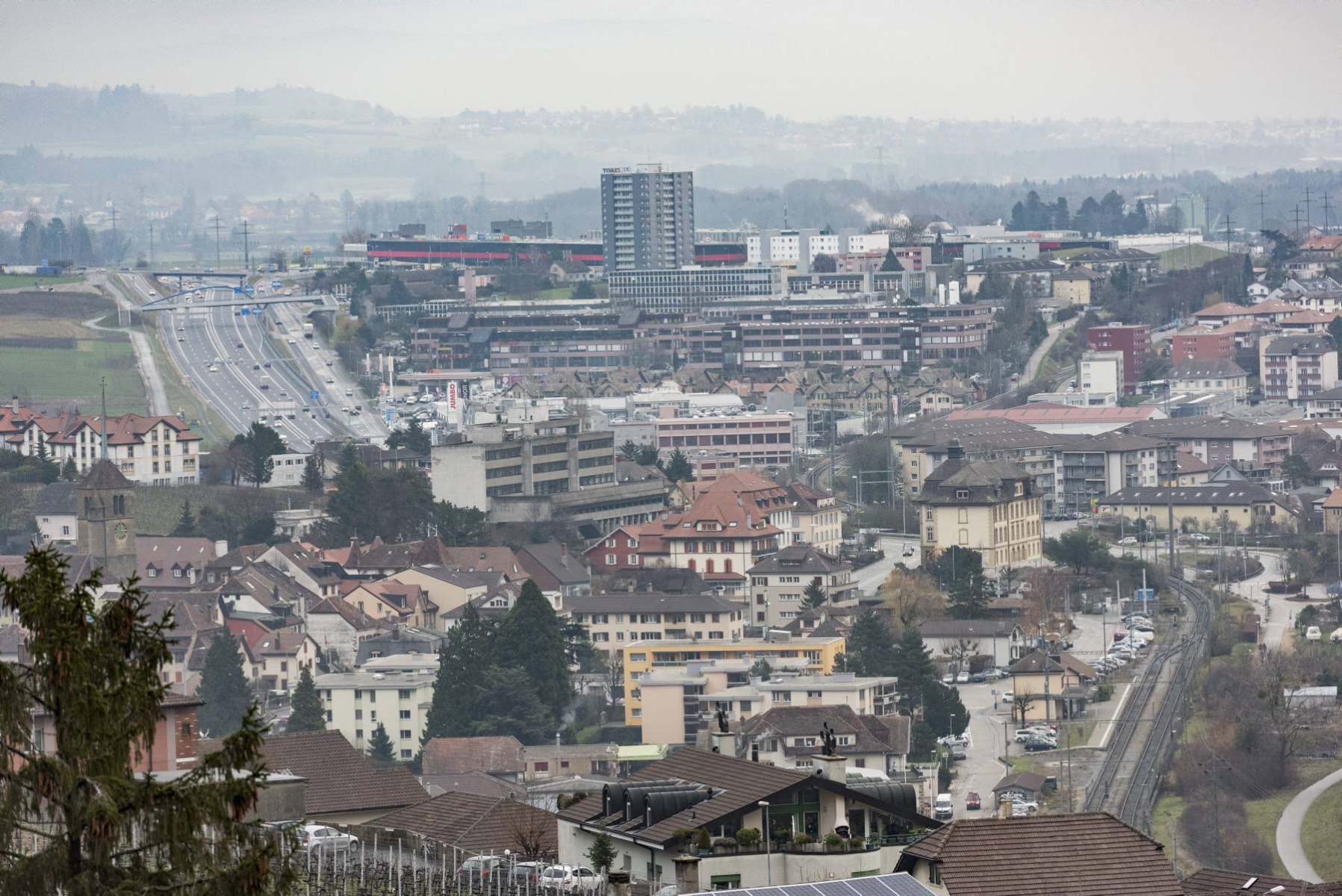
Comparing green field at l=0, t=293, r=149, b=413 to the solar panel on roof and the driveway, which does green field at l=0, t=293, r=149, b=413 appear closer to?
the driveway

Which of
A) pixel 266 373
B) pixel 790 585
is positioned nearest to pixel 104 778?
pixel 790 585

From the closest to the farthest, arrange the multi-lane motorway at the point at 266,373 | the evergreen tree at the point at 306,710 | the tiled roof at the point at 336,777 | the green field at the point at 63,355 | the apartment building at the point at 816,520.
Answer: the tiled roof at the point at 336,777
the evergreen tree at the point at 306,710
the apartment building at the point at 816,520
the multi-lane motorway at the point at 266,373
the green field at the point at 63,355

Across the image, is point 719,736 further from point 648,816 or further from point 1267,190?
point 1267,190

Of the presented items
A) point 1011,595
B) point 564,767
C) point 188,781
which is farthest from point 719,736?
point 1011,595

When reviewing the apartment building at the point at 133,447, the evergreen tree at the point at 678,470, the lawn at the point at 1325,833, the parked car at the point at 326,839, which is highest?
the parked car at the point at 326,839

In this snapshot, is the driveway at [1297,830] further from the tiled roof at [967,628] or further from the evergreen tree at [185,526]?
the evergreen tree at [185,526]

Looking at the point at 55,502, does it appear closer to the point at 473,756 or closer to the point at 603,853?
the point at 473,756

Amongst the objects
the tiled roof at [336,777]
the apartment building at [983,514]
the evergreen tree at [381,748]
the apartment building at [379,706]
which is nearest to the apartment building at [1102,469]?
the apartment building at [983,514]
